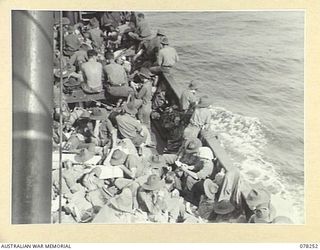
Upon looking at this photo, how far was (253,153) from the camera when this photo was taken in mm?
1561

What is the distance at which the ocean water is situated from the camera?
155 cm

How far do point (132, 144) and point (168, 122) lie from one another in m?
0.10

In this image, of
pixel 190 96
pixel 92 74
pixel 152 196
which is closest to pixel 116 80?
pixel 92 74

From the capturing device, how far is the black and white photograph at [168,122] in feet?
5.08

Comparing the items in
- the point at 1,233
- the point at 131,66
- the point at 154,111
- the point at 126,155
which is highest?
the point at 131,66

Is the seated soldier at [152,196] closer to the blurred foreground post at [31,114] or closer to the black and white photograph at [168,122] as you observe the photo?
the black and white photograph at [168,122]

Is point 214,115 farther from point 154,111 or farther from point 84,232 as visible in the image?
point 84,232

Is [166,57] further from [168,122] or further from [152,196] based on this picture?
[152,196]

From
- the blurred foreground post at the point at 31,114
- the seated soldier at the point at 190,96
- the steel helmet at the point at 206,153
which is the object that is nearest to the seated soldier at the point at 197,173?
the steel helmet at the point at 206,153

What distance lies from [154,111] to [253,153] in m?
0.25

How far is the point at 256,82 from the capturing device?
156 cm

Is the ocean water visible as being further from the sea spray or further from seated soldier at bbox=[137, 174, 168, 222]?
seated soldier at bbox=[137, 174, 168, 222]

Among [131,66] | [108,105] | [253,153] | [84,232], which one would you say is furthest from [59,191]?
[253,153]

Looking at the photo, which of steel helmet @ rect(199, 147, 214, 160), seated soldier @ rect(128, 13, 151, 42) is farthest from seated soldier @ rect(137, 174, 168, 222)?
seated soldier @ rect(128, 13, 151, 42)
